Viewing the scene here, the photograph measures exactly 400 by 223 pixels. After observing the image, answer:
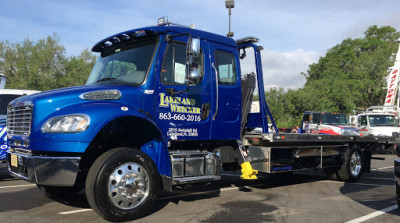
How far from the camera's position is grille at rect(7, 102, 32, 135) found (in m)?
4.42

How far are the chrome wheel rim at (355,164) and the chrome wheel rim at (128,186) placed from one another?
609 cm

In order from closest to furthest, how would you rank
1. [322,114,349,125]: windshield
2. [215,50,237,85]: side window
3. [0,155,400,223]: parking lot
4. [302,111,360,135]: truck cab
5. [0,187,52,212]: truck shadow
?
[0,155,400,223]: parking lot, [0,187,52,212]: truck shadow, [215,50,237,85]: side window, [302,111,360,135]: truck cab, [322,114,349,125]: windshield

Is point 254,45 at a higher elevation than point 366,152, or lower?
higher

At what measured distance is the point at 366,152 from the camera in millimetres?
9297

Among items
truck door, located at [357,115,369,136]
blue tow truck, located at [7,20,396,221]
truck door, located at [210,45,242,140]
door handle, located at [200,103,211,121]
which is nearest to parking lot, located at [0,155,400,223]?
blue tow truck, located at [7,20,396,221]

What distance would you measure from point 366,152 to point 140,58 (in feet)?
23.1

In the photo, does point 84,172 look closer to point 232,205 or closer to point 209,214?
point 209,214

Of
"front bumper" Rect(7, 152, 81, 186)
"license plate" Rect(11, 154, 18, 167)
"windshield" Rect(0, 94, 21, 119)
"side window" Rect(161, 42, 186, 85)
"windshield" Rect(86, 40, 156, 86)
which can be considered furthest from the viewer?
"windshield" Rect(0, 94, 21, 119)

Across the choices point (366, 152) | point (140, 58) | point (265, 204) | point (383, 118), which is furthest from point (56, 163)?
point (383, 118)

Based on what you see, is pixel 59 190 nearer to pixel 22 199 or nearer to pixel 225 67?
pixel 22 199

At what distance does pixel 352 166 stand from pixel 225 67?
4.81 meters

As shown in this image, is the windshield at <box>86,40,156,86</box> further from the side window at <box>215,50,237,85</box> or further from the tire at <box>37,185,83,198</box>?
the tire at <box>37,185,83,198</box>

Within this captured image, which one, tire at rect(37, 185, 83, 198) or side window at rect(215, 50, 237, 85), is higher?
side window at rect(215, 50, 237, 85)

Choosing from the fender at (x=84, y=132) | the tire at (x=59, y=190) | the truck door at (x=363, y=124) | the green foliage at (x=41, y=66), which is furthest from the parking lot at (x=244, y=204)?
the green foliage at (x=41, y=66)
